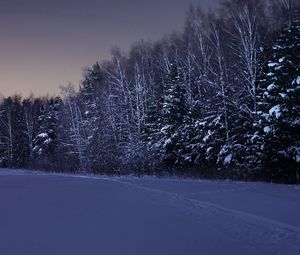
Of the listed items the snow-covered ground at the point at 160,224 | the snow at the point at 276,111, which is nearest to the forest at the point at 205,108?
the snow at the point at 276,111

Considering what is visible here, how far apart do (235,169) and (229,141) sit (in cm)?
197

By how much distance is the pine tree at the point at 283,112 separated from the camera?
17562 mm

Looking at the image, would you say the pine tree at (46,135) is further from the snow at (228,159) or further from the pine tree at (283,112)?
the pine tree at (283,112)

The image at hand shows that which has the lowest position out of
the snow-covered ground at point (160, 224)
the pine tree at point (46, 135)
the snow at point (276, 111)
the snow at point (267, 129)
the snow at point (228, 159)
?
the snow-covered ground at point (160, 224)

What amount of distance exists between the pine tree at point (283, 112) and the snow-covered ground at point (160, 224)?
4816 millimetres

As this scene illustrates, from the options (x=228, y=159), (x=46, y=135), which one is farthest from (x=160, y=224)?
(x=46, y=135)

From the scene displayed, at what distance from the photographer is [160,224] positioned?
8969 mm

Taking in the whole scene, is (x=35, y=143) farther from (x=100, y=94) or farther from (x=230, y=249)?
(x=230, y=249)

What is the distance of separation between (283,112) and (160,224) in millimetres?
10192

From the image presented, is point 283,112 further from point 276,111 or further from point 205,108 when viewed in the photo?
point 205,108

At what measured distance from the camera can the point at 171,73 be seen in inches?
1257

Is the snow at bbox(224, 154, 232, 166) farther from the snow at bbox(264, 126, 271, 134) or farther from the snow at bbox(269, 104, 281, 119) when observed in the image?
the snow at bbox(269, 104, 281, 119)

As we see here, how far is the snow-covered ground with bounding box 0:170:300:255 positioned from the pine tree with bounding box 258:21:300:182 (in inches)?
190

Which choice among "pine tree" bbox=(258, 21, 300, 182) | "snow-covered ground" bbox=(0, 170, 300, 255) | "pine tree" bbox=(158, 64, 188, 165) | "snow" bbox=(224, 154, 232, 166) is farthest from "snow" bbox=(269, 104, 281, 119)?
"pine tree" bbox=(158, 64, 188, 165)
